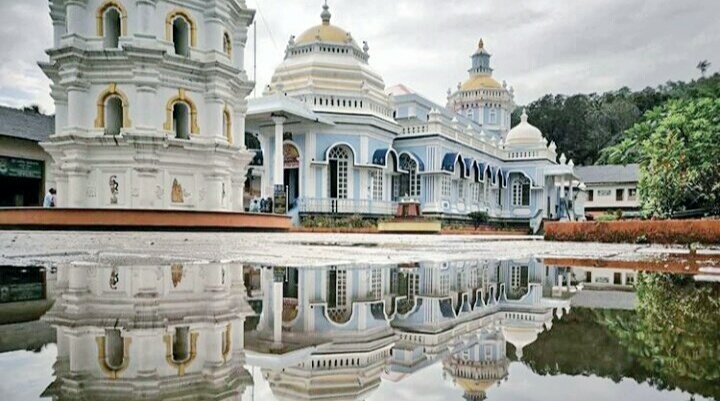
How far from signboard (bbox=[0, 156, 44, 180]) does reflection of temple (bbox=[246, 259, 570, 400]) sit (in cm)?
2771

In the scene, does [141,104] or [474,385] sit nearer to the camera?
[474,385]

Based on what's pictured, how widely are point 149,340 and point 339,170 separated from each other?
21936 mm

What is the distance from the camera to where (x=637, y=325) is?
1.78m

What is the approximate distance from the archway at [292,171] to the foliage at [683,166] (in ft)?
46.5

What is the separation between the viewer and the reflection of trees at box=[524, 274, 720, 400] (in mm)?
1168

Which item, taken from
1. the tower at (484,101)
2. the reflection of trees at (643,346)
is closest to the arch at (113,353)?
the reflection of trees at (643,346)

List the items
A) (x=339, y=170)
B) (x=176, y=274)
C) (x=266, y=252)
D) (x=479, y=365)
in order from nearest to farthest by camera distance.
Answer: (x=479, y=365) → (x=176, y=274) → (x=266, y=252) → (x=339, y=170)

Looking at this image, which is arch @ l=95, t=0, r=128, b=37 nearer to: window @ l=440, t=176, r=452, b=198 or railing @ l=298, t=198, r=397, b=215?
railing @ l=298, t=198, r=397, b=215

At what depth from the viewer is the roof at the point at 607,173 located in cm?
4606

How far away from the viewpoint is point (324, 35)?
2484 centimetres

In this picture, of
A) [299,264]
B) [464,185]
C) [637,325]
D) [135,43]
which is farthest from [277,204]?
[637,325]

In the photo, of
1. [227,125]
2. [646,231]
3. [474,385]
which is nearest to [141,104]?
[227,125]

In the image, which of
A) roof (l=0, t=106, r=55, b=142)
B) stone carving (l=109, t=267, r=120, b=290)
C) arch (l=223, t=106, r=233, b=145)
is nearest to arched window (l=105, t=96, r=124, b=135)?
arch (l=223, t=106, r=233, b=145)

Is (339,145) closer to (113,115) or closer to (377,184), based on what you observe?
(377,184)
